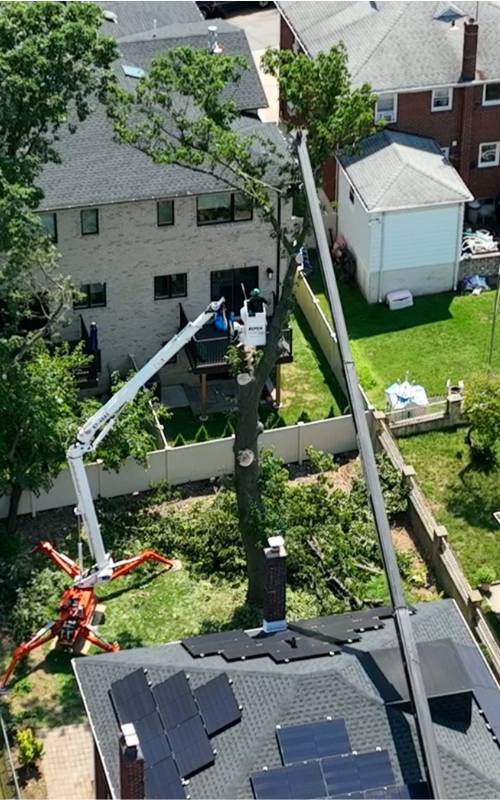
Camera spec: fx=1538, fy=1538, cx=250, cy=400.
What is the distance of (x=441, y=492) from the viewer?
46.4 meters

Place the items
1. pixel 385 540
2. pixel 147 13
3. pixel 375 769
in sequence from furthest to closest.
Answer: pixel 147 13 < pixel 385 540 < pixel 375 769

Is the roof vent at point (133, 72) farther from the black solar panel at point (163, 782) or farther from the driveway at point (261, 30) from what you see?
the black solar panel at point (163, 782)

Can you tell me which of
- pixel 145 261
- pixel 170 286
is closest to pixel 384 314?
pixel 170 286

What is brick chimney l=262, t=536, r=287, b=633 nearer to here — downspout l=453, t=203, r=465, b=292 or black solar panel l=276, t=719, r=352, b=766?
black solar panel l=276, t=719, r=352, b=766

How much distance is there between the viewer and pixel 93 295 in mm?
49438

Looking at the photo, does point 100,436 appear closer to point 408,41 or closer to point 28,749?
point 28,749

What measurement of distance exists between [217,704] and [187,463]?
15.6 metres

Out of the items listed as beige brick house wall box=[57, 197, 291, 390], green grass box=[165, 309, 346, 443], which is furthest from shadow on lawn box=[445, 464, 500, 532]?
beige brick house wall box=[57, 197, 291, 390]

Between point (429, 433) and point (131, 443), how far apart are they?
10.0 m

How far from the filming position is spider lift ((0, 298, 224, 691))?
39812 millimetres

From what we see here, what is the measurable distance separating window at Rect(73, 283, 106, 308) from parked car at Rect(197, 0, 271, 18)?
110ft

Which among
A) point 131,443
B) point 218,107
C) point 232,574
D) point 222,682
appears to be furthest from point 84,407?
point 222,682

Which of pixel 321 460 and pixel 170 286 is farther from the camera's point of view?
pixel 170 286

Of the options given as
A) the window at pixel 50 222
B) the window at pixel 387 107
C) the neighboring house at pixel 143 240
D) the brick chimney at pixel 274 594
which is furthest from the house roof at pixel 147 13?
the brick chimney at pixel 274 594
